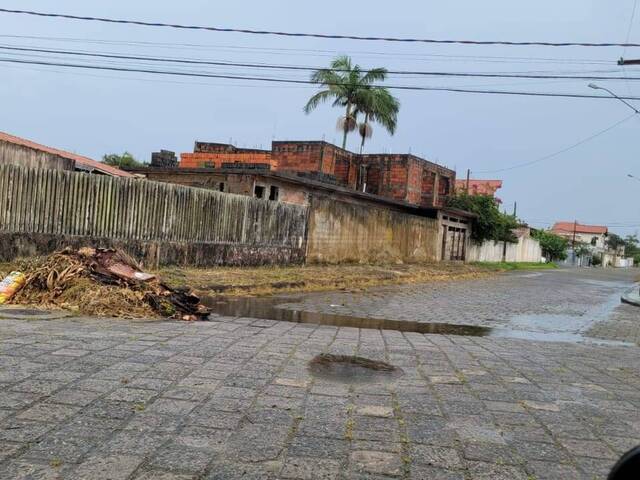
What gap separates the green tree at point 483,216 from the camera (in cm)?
3897

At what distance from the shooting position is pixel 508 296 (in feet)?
57.0

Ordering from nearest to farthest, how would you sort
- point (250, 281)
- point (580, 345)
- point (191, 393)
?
point (191, 393)
point (580, 345)
point (250, 281)

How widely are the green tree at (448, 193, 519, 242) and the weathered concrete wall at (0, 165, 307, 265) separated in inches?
897

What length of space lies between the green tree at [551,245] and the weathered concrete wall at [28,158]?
180 feet

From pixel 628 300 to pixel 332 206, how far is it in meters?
10.5

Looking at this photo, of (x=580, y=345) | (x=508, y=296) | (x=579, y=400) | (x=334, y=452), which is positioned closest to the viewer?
(x=334, y=452)

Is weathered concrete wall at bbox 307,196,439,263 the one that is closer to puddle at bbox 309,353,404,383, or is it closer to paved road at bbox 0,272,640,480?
paved road at bbox 0,272,640,480

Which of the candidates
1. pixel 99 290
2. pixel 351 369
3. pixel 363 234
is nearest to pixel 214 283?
pixel 99 290

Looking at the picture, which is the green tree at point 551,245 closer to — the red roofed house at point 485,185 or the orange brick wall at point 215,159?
the red roofed house at point 485,185

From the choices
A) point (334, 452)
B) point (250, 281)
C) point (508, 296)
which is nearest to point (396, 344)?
point (334, 452)

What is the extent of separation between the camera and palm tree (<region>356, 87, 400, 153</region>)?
37062 mm

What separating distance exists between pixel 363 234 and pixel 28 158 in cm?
1341

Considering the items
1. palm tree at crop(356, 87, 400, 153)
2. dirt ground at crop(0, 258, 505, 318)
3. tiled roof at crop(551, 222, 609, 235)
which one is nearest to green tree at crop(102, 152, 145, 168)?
palm tree at crop(356, 87, 400, 153)

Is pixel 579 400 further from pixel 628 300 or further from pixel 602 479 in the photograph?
pixel 628 300
